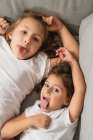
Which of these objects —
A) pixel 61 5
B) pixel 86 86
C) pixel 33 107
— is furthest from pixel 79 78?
pixel 61 5

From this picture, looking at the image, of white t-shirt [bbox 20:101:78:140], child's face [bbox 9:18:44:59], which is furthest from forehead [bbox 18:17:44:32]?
white t-shirt [bbox 20:101:78:140]

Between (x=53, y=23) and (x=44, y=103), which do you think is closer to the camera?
(x=44, y=103)

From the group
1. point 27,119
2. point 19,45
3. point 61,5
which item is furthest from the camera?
point 61,5

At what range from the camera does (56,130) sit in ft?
4.01

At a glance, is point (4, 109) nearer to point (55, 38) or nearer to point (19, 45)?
point (19, 45)

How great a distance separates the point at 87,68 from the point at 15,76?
29 centimetres

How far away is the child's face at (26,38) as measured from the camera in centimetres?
136

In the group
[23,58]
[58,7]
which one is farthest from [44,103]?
[58,7]

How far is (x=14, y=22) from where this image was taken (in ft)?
4.89

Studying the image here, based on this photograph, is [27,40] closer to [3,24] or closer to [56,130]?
[3,24]

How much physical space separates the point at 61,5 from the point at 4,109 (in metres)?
0.51

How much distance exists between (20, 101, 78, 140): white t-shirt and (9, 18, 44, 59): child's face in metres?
0.27

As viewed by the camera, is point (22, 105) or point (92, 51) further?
point (22, 105)

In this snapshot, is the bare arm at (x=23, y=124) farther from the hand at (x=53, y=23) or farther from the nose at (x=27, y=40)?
the hand at (x=53, y=23)
